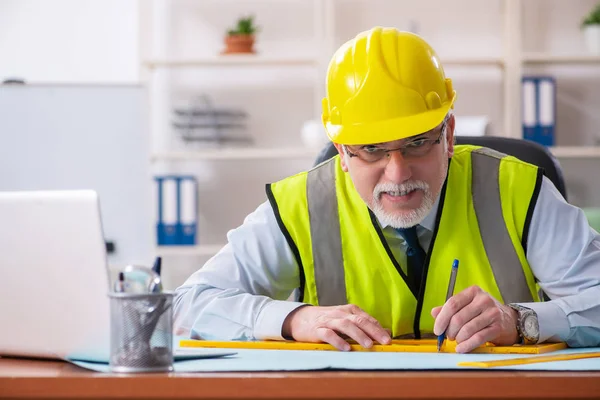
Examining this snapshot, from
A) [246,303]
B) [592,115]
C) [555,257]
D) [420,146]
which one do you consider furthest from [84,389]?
[592,115]

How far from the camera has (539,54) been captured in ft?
13.8

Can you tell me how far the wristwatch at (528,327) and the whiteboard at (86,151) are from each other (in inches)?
119

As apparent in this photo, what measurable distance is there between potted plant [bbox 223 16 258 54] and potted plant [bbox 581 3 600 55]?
5.08 feet

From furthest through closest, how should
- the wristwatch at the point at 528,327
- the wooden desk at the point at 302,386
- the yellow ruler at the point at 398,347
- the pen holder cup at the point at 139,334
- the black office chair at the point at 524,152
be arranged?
1. the black office chair at the point at 524,152
2. the wristwatch at the point at 528,327
3. the yellow ruler at the point at 398,347
4. the pen holder cup at the point at 139,334
5. the wooden desk at the point at 302,386

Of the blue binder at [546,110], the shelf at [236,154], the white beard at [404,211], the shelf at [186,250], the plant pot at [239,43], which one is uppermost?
the plant pot at [239,43]

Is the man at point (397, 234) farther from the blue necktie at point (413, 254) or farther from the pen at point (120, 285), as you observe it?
the pen at point (120, 285)

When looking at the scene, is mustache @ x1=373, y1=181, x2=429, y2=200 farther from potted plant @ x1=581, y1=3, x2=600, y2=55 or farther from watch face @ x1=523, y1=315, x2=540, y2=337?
potted plant @ x1=581, y1=3, x2=600, y2=55

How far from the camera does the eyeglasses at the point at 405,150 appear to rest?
5.38 ft

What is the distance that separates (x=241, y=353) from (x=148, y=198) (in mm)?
3130

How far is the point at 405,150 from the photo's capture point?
1.65m

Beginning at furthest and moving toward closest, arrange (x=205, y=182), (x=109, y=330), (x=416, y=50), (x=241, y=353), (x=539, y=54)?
1. (x=205, y=182)
2. (x=539, y=54)
3. (x=416, y=50)
4. (x=241, y=353)
5. (x=109, y=330)

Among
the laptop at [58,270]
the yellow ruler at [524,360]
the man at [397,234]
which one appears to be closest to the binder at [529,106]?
the man at [397,234]

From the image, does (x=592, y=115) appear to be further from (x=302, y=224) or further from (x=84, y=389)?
(x=84, y=389)

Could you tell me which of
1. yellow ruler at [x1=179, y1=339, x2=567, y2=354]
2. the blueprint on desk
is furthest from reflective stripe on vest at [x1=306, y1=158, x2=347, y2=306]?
the blueprint on desk
